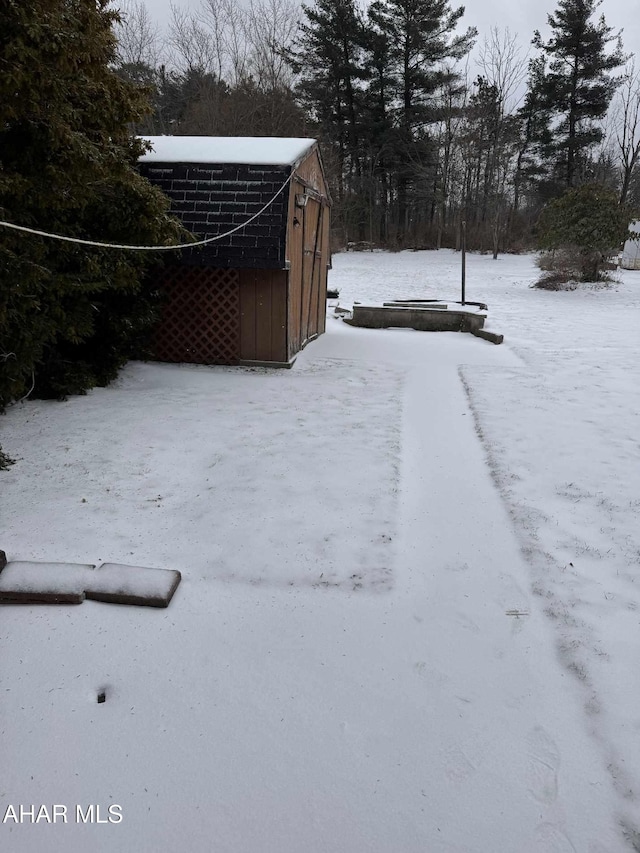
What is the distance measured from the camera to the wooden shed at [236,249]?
7391mm

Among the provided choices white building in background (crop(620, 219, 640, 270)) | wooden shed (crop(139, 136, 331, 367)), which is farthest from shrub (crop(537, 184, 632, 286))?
wooden shed (crop(139, 136, 331, 367))

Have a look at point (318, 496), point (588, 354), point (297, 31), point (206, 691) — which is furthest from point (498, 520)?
point (297, 31)

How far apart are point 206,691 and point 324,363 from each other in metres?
6.51

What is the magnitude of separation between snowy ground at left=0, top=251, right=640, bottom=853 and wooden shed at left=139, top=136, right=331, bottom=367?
2267 mm

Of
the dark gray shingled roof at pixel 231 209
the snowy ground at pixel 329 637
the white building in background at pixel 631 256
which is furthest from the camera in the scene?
the white building in background at pixel 631 256

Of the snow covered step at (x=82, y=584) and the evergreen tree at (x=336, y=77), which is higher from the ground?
the evergreen tree at (x=336, y=77)

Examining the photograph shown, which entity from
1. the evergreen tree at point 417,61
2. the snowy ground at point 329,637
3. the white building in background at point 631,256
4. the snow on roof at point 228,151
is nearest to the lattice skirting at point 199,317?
the snow on roof at point 228,151

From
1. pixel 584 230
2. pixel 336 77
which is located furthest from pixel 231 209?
pixel 336 77

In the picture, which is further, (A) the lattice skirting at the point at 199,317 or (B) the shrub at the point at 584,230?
(B) the shrub at the point at 584,230

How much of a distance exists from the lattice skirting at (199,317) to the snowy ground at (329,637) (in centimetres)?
225

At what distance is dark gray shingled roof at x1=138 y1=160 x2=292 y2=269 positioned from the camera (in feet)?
24.1

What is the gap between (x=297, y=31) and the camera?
105 feet

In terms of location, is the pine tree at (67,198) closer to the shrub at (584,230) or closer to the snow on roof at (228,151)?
the snow on roof at (228,151)

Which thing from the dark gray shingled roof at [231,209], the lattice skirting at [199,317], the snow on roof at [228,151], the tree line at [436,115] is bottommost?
the lattice skirting at [199,317]
